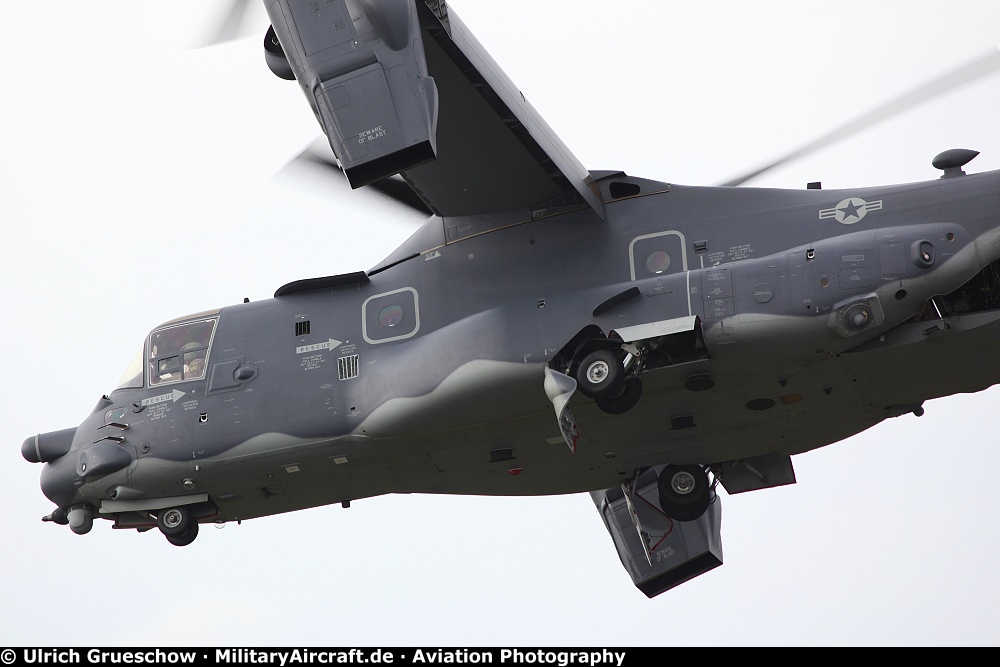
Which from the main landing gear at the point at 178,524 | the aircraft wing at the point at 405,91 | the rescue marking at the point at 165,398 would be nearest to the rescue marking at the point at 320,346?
the rescue marking at the point at 165,398

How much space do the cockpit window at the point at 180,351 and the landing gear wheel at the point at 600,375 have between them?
6.63 m

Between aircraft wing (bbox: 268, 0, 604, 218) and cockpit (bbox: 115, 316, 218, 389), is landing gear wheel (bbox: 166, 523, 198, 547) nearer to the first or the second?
cockpit (bbox: 115, 316, 218, 389)

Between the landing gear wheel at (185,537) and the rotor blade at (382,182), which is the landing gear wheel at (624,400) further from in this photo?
the landing gear wheel at (185,537)

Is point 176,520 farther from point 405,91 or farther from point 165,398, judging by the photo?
point 405,91

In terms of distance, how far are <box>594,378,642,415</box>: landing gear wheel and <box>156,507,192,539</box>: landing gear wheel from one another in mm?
7368

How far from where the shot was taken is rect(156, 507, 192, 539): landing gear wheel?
24.0 metres

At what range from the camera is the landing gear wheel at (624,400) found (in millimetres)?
20422

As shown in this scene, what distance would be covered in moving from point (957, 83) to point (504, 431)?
776 centimetres

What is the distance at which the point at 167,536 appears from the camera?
2414 cm

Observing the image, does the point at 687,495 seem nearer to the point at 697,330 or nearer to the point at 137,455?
the point at 697,330

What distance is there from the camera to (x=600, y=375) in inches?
803

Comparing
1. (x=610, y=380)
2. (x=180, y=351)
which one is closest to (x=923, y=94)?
(x=610, y=380)

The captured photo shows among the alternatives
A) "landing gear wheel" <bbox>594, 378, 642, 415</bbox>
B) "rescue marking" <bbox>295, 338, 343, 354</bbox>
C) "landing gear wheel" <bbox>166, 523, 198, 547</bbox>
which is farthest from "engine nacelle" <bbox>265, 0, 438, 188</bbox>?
"landing gear wheel" <bbox>166, 523, 198, 547</bbox>
